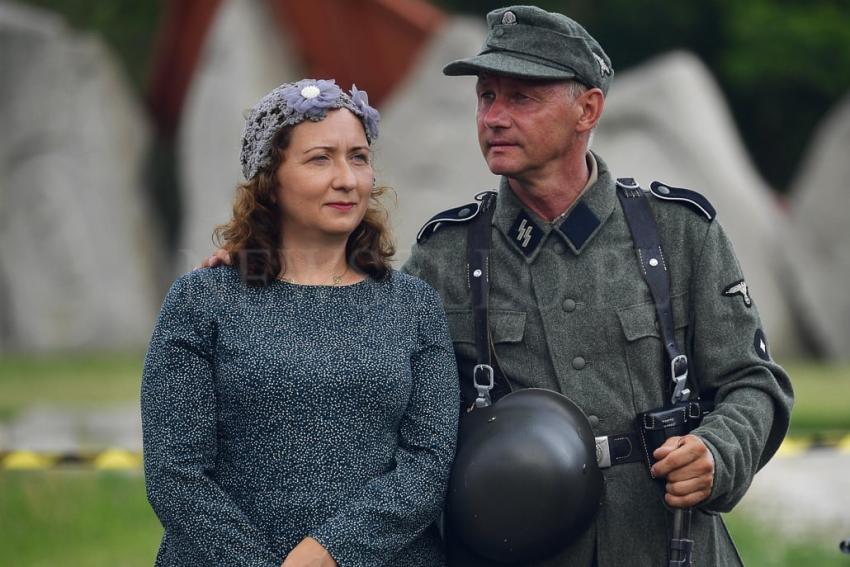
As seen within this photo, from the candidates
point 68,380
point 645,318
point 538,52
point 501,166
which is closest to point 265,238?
point 501,166

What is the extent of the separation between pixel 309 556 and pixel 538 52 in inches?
55.6

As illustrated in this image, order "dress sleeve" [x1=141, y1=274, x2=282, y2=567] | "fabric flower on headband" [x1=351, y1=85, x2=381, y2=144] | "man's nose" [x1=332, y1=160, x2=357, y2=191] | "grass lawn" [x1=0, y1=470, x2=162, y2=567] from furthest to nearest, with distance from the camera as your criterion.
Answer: "grass lawn" [x1=0, y1=470, x2=162, y2=567] → "fabric flower on headband" [x1=351, y1=85, x2=381, y2=144] → "man's nose" [x1=332, y1=160, x2=357, y2=191] → "dress sleeve" [x1=141, y1=274, x2=282, y2=567]

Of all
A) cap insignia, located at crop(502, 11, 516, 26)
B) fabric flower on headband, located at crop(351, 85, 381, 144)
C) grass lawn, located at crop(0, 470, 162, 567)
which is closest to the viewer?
fabric flower on headband, located at crop(351, 85, 381, 144)

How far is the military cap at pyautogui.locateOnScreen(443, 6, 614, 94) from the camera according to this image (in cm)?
375

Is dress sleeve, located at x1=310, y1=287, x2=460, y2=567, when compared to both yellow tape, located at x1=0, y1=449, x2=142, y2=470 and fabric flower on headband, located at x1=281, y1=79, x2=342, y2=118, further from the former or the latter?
yellow tape, located at x1=0, y1=449, x2=142, y2=470

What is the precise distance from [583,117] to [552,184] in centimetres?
19

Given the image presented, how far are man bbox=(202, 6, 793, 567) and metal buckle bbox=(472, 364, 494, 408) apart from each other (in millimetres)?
57

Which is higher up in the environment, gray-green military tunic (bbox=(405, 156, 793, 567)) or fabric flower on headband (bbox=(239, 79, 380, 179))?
fabric flower on headband (bbox=(239, 79, 380, 179))

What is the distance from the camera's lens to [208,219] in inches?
630

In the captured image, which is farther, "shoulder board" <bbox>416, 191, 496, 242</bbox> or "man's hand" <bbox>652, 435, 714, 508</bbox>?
"shoulder board" <bbox>416, 191, 496, 242</bbox>

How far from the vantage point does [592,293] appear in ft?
12.4

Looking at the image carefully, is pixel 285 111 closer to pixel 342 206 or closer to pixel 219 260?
pixel 342 206

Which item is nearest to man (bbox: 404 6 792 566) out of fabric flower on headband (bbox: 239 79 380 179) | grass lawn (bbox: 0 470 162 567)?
fabric flower on headband (bbox: 239 79 380 179)

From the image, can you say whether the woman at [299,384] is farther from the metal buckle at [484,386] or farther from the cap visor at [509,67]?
the cap visor at [509,67]
